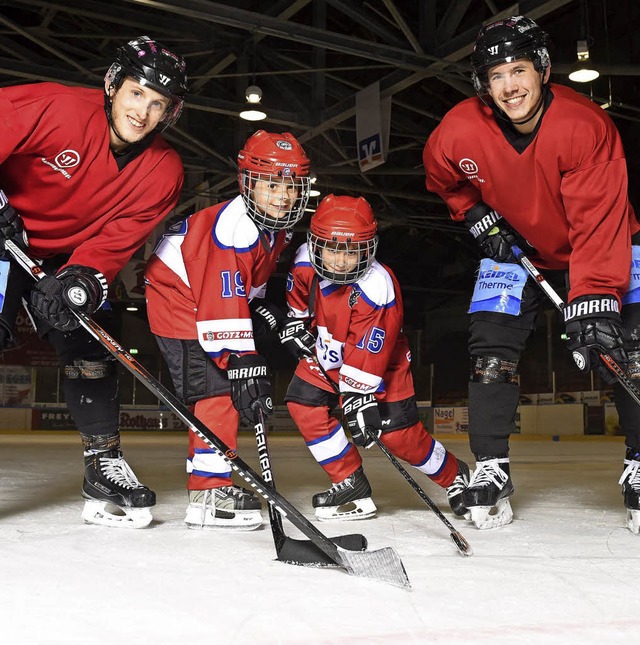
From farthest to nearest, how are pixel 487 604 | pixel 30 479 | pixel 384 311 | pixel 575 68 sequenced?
pixel 575 68 < pixel 30 479 < pixel 384 311 < pixel 487 604

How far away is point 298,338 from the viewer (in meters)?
2.48

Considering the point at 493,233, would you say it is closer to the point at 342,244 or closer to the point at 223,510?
the point at 342,244

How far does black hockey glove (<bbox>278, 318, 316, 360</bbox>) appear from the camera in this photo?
2465mm

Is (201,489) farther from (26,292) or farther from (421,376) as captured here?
(421,376)

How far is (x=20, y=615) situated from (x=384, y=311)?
1.48 meters

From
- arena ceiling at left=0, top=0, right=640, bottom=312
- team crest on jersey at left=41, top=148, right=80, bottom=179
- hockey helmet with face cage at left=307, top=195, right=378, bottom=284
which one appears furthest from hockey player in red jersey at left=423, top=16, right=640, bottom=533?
arena ceiling at left=0, top=0, right=640, bottom=312

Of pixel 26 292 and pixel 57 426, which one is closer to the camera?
pixel 26 292

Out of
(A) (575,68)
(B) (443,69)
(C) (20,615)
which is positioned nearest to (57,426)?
(B) (443,69)

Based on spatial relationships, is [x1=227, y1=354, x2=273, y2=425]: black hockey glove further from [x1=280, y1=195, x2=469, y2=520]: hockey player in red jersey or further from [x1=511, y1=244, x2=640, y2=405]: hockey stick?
[x1=511, y1=244, x2=640, y2=405]: hockey stick

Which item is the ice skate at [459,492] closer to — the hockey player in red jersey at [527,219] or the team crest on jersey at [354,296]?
the hockey player in red jersey at [527,219]

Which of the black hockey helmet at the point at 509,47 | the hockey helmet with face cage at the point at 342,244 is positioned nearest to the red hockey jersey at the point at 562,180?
the black hockey helmet at the point at 509,47

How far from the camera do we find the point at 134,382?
13742 millimetres

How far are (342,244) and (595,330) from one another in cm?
75

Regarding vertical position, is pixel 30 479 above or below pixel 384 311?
below
